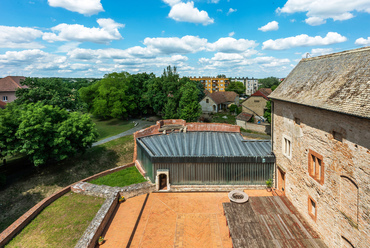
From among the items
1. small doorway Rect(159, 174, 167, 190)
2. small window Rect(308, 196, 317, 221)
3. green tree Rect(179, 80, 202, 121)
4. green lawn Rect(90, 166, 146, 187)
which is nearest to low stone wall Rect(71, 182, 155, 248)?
small doorway Rect(159, 174, 167, 190)

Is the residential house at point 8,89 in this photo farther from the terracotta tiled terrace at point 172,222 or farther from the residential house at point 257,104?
the residential house at point 257,104

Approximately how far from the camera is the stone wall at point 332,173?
8008 mm

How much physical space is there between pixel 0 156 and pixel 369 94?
92.3 ft

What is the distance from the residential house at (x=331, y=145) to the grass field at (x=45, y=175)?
20932 mm

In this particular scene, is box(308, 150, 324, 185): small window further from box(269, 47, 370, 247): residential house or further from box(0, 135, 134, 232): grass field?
box(0, 135, 134, 232): grass field

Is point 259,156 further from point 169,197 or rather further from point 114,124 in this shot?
point 114,124

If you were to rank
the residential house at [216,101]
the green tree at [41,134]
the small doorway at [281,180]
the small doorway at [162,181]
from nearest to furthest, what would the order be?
the small doorway at [281,180] < the small doorway at [162,181] < the green tree at [41,134] < the residential house at [216,101]

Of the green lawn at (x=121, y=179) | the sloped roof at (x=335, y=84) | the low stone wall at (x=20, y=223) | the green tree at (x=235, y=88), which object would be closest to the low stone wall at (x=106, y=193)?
the green lawn at (x=121, y=179)

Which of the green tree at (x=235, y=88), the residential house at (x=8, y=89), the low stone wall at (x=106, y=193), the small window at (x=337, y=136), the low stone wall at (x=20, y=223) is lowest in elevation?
the low stone wall at (x=20, y=223)

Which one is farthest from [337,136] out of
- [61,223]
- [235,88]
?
[235,88]

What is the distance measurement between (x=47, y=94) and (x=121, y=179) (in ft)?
69.3

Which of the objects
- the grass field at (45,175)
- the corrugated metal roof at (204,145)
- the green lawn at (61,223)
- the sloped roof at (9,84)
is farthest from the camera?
the sloped roof at (9,84)

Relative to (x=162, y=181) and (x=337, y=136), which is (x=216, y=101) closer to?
(x=162, y=181)

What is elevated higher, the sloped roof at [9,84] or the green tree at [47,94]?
the sloped roof at [9,84]
